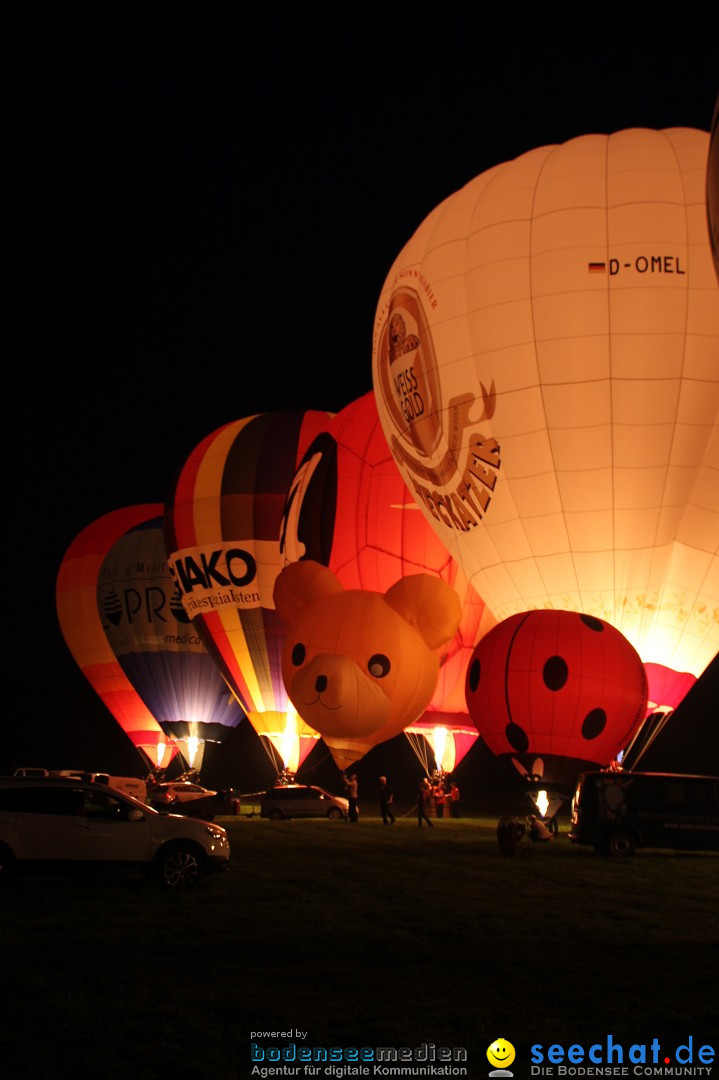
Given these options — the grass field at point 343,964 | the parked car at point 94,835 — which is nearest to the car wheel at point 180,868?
the parked car at point 94,835

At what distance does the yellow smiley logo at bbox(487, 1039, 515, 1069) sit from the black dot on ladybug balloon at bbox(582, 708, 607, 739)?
993cm

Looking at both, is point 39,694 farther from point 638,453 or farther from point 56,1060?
point 56,1060

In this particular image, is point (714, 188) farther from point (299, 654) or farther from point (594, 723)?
point (299, 654)

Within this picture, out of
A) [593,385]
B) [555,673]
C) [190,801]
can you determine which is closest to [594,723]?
[555,673]

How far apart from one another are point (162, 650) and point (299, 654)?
14.0 meters

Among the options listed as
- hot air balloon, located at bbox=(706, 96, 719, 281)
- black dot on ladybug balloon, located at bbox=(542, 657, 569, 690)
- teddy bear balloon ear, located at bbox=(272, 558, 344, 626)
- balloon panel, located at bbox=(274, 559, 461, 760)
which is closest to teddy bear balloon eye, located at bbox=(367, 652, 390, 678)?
balloon panel, located at bbox=(274, 559, 461, 760)

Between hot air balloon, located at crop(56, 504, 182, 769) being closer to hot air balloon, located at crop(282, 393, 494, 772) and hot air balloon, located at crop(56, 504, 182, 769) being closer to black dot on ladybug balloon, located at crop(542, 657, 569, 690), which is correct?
hot air balloon, located at crop(282, 393, 494, 772)

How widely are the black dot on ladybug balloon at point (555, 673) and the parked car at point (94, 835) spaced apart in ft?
18.8

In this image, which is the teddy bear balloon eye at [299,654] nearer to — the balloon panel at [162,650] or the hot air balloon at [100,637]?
the balloon panel at [162,650]

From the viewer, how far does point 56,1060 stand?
5250 mm

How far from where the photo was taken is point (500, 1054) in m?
5.30

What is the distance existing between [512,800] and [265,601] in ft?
40.7

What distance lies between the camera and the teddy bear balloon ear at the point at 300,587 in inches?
769

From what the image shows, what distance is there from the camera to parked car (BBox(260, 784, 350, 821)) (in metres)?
23.1
